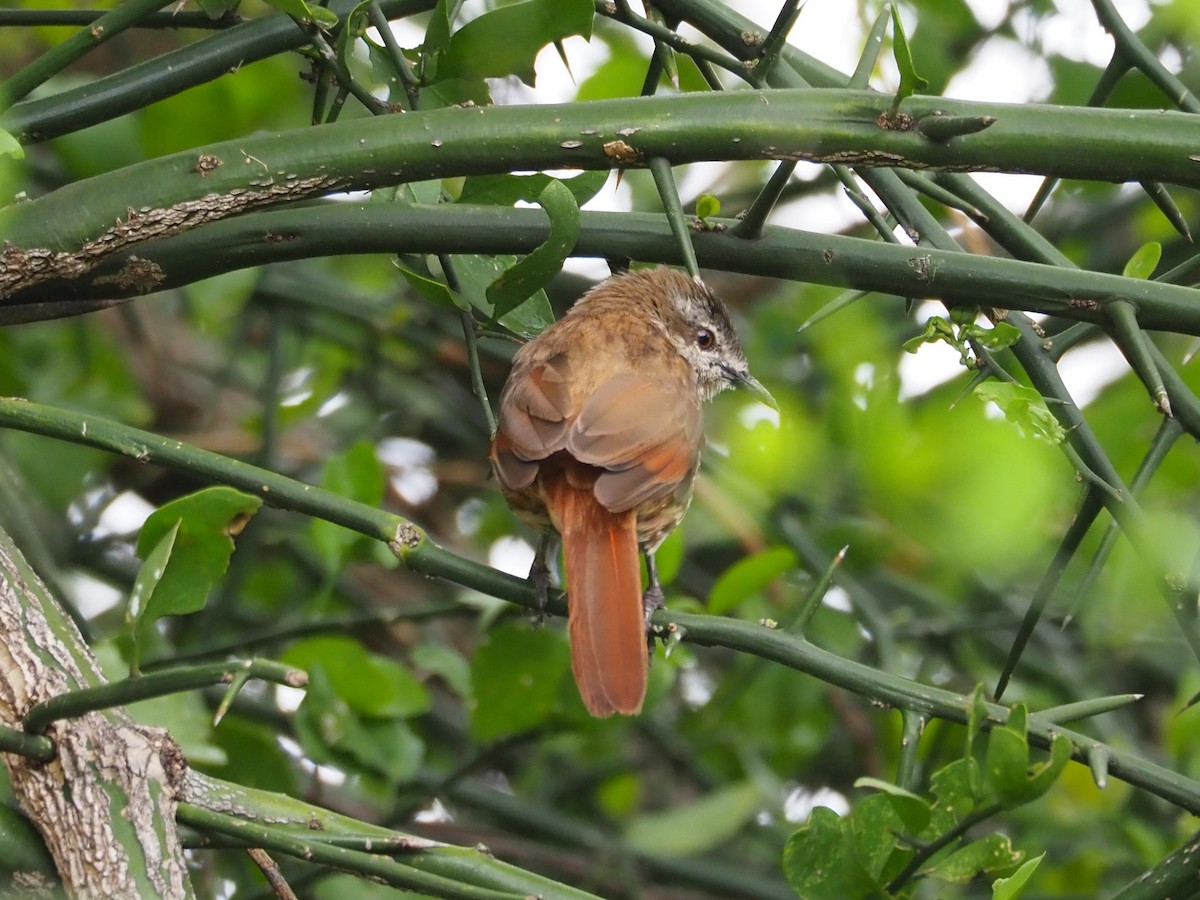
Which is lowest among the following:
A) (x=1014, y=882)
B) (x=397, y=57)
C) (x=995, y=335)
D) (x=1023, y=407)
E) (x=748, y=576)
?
(x=1014, y=882)

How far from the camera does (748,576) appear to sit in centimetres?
348

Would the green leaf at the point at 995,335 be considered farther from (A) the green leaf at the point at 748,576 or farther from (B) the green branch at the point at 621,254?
(A) the green leaf at the point at 748,576

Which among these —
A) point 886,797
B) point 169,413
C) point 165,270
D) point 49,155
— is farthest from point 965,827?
point 169,413

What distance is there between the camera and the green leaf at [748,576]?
3463 mm

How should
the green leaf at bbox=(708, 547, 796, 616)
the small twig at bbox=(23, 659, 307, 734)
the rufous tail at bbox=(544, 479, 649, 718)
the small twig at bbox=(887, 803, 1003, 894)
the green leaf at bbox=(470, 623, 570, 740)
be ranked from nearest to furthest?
the small twig at bbox=(23, 659, 307, 734) → the small twig at bbox=(887, 803, 1003, 894) → the rufous tail at bbox=(544, 479, 649, 718) → the green leaf at bbox=(708, 547, 796, 616) → the green leaf at bbox=(470, 623, 570, 740)

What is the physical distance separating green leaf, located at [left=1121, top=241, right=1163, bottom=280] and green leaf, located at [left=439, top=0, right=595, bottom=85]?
880mm

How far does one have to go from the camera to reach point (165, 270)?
2.39m

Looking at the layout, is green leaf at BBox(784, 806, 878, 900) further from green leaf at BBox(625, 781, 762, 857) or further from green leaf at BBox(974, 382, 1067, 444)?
green leaf at BBox(625, 781, 762, 857)

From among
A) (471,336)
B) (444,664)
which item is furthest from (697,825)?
(471,336)

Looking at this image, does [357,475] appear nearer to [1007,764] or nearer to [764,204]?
[764,204]

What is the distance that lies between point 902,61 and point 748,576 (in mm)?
1756

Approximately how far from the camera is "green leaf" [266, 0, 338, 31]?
2.19 m

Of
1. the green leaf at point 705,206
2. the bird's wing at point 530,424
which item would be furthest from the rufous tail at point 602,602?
the green leaf at point 705,206

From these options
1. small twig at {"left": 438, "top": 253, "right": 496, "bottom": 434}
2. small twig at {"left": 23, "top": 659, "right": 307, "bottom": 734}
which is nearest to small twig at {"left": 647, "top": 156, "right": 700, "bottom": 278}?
small twig at {"left": 438, "top": 253, "right": 496, "bottom": 434}
